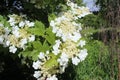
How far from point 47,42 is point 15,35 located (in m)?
0.23

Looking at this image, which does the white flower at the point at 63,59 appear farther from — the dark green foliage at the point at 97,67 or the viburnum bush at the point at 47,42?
the dark green foliage at the point at 97,67

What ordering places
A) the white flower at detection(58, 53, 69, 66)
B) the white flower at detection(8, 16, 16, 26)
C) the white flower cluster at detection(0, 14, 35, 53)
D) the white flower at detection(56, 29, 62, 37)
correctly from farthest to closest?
the white flower at detection(8, 16, 16, 26)
the white flower cluster at detection(0, 14, 35, 53)
the white flower at detection(56, 29, 62, 37)
the white flower at detection(58, 53, 69, 66)

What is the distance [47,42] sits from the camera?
8.63ft

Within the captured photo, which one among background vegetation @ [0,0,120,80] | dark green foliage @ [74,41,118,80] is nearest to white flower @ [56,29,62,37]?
background vegetation @ [0,0,120,80]

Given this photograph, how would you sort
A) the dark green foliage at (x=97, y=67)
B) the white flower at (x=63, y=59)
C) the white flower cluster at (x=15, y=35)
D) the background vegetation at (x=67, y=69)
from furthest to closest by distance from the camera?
the dark green foliage at (x=97, y=67) < the background vegetation at (x=67, y=69) < the white flower cluster at (x=15, y=35) < the white flower at (x=63, y=59)

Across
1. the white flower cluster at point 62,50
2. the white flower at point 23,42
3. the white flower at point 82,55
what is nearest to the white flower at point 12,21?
the white flower at point 23,42

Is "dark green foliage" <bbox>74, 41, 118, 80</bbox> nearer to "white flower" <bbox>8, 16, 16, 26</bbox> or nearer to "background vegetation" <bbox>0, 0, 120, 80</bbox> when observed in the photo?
"background vegetation" <bbox>0, 0, 120, 80</bbox>

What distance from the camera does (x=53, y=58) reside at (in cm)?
249

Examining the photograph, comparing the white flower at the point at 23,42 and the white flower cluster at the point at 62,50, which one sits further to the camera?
the white flower at the point at 23,42

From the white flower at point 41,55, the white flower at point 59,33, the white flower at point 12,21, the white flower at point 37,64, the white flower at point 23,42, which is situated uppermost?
the white flower at point 12,21

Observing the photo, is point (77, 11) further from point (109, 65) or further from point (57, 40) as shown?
point (109, 65)

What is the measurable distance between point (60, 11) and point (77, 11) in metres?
0.16

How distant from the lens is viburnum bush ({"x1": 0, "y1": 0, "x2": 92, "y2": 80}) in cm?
246

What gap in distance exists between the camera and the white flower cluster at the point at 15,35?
2643 millimetres
